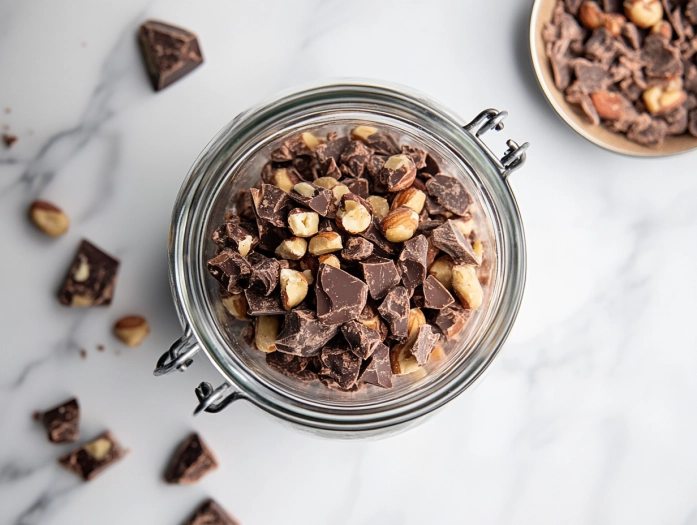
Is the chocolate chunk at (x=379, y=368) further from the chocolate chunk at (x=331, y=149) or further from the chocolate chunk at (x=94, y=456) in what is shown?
the chocolate chunk at (x=94, y=456)

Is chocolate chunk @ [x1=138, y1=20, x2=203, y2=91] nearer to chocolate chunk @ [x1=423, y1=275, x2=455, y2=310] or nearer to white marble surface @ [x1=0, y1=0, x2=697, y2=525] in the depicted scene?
white marble surface @ [x1=0, y1=0, x2=697, y2=525]

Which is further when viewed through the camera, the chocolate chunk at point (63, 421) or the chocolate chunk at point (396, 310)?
the chocolate chunk at point (63, 421)

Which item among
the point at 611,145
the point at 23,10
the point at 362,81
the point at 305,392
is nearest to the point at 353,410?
the point at 305,392

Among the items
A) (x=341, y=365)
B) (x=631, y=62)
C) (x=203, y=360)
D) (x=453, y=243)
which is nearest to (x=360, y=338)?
(x=341, y=365)

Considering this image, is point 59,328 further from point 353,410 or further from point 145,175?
point 353,410

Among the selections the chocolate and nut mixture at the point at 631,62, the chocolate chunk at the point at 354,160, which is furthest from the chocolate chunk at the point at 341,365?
the chocolate and nut mixture at the point at 631,62

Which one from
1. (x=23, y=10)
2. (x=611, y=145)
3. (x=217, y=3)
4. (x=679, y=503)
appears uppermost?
(x=23, y=10)
